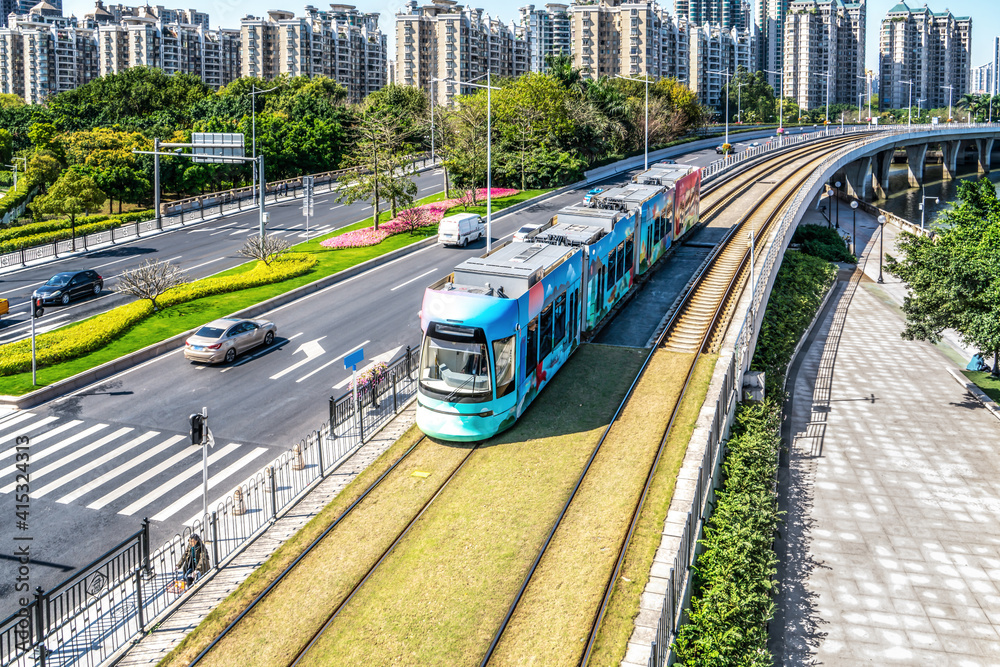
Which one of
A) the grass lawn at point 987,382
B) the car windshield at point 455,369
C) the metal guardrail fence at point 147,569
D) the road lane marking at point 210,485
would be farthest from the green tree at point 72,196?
the grass lawn at point 987,382

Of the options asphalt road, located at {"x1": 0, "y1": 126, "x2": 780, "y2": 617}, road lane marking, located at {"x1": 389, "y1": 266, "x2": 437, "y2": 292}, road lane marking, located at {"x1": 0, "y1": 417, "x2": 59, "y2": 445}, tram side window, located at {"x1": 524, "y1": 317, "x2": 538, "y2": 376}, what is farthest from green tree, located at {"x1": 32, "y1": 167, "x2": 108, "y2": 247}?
tram side window, located at {"x1": 524, "y1": 317, "x2": 538, "y2": 376}

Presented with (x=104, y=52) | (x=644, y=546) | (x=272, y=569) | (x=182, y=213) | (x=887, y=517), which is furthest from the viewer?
(x=104, y=52)

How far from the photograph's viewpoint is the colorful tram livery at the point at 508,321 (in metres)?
20.0

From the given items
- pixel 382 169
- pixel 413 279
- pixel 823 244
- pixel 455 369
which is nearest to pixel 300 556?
pixel 455 369

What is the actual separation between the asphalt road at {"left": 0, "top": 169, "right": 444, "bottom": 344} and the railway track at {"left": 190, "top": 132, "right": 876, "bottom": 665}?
2394 centimetres

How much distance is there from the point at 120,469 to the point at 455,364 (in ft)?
31.4

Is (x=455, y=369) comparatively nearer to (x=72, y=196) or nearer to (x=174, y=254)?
(x=174, y=254)

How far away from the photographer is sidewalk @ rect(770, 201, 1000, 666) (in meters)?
18.9

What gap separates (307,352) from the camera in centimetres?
3169

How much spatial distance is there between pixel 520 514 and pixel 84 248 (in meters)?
43.8

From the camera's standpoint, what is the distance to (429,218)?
56.4 metres

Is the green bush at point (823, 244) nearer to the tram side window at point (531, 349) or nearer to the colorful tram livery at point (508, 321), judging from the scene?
the colorful tram livery at point (508, 321)

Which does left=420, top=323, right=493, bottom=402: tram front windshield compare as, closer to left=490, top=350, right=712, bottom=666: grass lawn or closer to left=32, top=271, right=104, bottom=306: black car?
left=490, top=350, right=712, bottom=666: grass lawn

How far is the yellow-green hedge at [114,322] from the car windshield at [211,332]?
4.63 m
